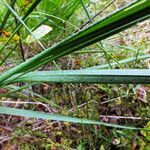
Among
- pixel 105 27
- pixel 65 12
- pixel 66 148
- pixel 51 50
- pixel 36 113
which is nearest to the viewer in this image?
pixel 105 27

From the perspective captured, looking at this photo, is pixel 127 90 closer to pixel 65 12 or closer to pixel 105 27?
pixel 65 12

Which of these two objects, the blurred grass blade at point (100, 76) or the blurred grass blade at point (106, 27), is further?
the blurred grass blade at point (100, 76)

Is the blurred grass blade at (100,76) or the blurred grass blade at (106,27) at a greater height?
the blurred grass blade at (106,27)

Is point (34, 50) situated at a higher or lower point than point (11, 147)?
higher

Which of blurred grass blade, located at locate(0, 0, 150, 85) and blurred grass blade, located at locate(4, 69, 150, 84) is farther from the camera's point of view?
blurred grass blade, located at locate(4, 69, 150, 84)

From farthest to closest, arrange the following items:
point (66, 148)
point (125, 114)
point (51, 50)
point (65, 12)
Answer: point (65, 12)
point (125, 114)
point (66, 148)
point (51, 50)

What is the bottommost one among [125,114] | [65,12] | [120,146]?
[120,146]

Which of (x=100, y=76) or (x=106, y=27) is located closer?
(x=106, y=27)

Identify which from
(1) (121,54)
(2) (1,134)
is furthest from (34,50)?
(2) (1,134)
